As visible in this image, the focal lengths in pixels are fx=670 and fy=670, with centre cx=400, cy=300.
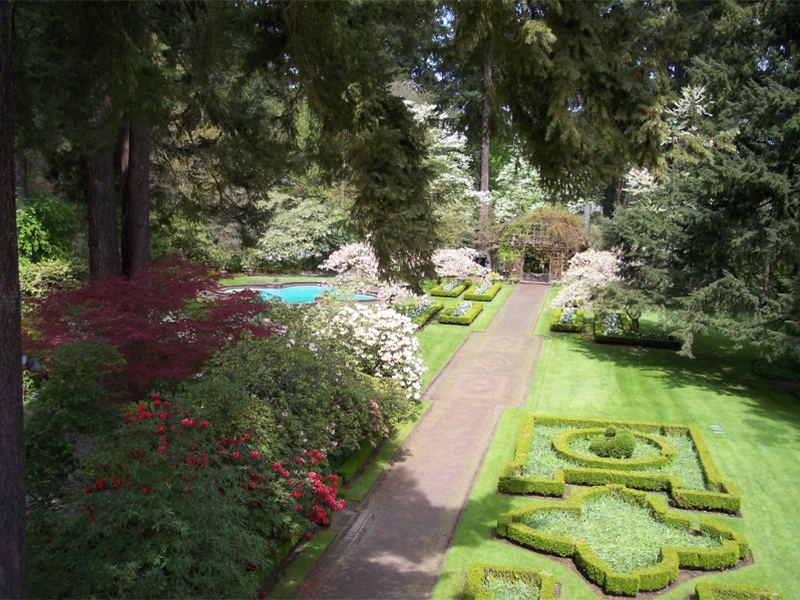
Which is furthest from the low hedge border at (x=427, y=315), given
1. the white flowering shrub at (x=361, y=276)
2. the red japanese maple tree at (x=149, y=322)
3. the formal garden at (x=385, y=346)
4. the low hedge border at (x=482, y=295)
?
the red japanese maple tree at (x=149, y=322)

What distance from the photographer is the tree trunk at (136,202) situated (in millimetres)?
13797

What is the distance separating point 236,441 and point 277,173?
805 cm

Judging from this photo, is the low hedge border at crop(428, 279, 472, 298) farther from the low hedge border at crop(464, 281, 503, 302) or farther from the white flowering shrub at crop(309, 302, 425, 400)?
the white flowering shrub at crop(309, 302, 425, 400)

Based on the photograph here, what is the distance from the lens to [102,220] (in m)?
14.4

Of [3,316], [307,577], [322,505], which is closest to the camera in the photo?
[3,316]

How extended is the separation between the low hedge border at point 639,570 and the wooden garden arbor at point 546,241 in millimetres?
26592

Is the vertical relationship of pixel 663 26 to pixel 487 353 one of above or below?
above

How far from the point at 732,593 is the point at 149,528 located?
761 centimetres

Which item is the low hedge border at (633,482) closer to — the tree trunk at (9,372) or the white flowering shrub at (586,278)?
the tree trunk at (9,372)

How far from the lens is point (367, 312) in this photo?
Answer: 16.3m

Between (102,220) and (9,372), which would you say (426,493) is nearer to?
(9,372)

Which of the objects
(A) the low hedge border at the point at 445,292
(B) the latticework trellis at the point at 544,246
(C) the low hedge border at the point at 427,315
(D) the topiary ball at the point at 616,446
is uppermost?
(B) the latticework trellis at the point at 544,246

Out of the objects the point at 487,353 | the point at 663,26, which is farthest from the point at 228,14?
the point at 487,353

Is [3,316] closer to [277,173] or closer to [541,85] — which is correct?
[541,85]
